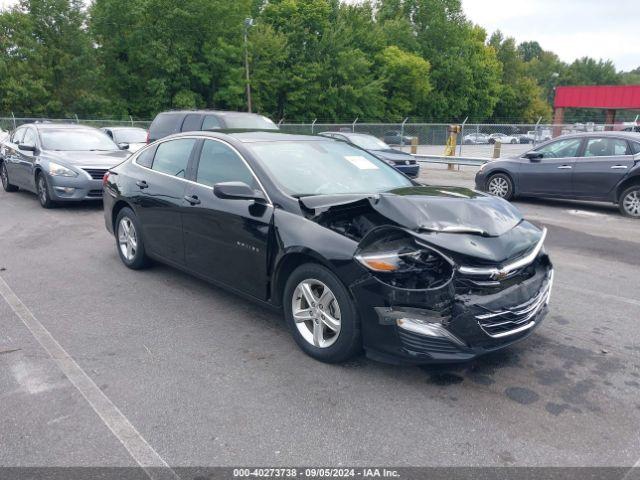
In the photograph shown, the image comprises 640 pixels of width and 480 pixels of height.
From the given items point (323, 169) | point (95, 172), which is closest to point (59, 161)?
point (95, 172)

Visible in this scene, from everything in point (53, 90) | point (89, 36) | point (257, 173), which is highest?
point (89, 36)

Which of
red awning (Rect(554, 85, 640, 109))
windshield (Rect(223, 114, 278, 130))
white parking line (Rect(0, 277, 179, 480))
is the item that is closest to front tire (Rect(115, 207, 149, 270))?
white parking line (Rect(0, 277, 179, 480))

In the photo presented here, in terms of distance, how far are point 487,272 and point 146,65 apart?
45.6 meters

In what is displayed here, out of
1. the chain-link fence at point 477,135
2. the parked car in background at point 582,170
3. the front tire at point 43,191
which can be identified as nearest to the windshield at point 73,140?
the front tire at point 43,191

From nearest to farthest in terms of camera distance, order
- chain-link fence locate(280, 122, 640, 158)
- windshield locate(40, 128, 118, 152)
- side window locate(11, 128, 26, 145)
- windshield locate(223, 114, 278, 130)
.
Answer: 1. windshield locate(40, 128, 118, 152)
2. side window locate(11, 128, 26, 145)
3. windshield locate(223, 114, 278, 130)
4. chain-link fence locate(280, 122, 640, 158)

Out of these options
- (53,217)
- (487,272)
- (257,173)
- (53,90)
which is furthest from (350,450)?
(53,90)

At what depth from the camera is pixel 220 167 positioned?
5.00 metres

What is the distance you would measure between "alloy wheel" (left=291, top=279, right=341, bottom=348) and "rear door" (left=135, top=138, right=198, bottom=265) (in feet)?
5.86

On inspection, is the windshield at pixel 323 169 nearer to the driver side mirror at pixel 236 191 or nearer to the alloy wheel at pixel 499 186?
the driver side mirror at pixel 236 191

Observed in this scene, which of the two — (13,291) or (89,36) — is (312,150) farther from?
(89,36)

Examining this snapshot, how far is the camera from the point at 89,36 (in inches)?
1679

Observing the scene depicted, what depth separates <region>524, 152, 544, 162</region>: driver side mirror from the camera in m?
11.4

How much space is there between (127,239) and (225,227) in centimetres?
223

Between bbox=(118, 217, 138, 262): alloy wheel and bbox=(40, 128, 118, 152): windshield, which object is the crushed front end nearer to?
bbox=(118, 217, 138, 262): alloy wheel
